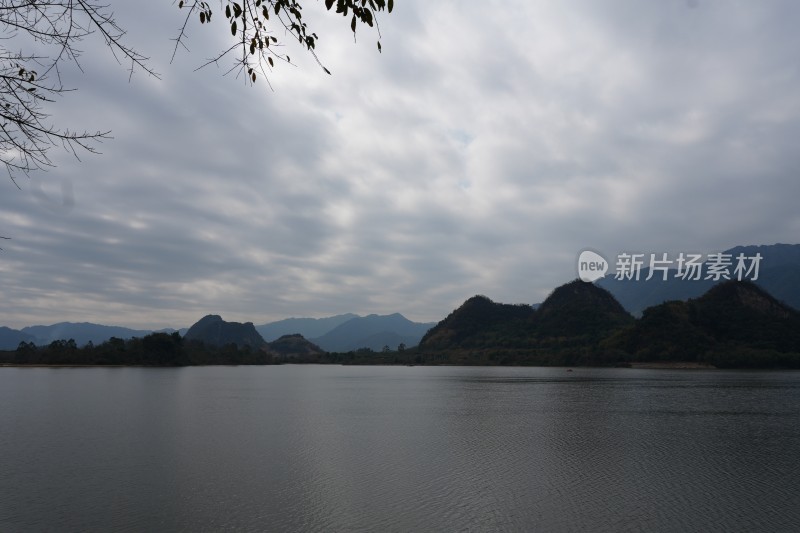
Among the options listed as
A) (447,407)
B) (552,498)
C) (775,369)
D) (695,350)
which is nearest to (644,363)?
(695,350)

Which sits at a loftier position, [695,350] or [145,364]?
[695,350]

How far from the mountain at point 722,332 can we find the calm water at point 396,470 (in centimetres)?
10112

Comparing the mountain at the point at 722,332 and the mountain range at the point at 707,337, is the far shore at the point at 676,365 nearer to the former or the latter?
the mountain range at the point at 707,337

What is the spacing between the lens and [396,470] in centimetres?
2248

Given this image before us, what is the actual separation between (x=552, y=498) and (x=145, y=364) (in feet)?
525

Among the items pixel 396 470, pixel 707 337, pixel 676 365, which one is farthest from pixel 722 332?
pixel 396 470

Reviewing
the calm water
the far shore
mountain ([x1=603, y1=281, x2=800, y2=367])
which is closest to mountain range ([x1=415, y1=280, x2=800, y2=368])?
mountain ([x1=603, y1=281, x2=800, y2=367])

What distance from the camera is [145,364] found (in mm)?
154625

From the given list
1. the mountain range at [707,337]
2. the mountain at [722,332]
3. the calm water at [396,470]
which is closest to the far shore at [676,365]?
the mountain range at [707,337]

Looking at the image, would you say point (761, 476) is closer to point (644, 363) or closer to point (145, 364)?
point (644, 363)

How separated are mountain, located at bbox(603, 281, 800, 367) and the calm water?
101117mm

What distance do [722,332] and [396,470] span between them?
15115 centimetres

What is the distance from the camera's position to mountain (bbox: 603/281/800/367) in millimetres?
130250

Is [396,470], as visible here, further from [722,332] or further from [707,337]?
[722,332]
